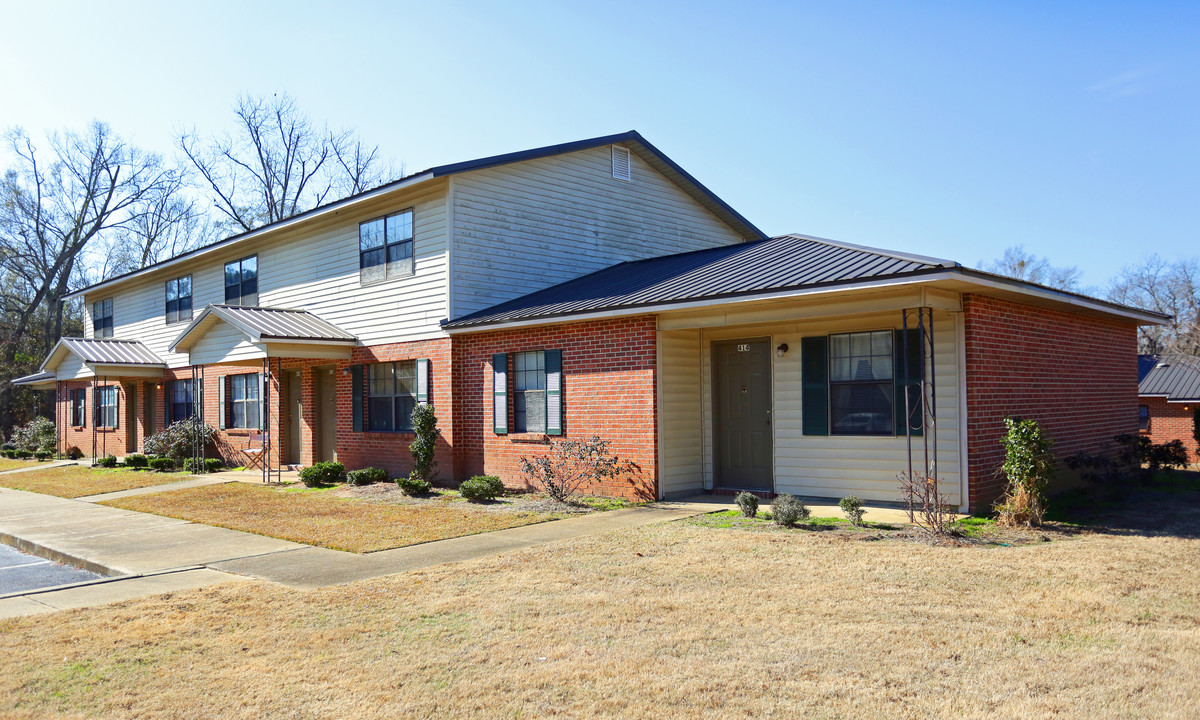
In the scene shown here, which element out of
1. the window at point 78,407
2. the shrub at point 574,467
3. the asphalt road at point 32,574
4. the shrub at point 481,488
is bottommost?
the asphalt road at point 32,574

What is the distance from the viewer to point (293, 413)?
64.9 feet

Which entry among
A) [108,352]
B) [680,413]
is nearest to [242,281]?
[108,352]

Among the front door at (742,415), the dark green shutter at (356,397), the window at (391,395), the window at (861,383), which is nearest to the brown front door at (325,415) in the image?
the dark green shutter at (356,397)

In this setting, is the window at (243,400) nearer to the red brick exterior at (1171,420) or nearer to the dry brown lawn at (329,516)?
the dry brown lawn at (329,516)

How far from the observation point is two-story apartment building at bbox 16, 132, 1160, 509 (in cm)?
1063

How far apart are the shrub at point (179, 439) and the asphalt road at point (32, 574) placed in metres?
11.8

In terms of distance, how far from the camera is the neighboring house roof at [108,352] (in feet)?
76.4

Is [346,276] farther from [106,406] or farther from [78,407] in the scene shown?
[78,407]

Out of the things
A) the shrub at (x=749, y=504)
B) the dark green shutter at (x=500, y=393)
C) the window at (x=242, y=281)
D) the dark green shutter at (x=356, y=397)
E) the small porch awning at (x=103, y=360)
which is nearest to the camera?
the shrub at (x=749, y=504)

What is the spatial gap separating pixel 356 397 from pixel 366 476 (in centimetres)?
251

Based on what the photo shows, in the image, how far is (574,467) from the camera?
13.3m

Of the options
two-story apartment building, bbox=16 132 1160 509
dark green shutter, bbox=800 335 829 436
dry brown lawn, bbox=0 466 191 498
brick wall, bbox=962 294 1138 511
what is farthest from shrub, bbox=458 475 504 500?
dry brown lawn, bbox=0 466 191 498

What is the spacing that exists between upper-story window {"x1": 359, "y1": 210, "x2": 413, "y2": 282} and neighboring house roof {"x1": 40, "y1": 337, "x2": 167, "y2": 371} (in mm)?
10410

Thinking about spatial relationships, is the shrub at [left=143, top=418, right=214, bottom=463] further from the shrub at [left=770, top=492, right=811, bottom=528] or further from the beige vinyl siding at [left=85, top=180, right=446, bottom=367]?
the shrub at [left=770, top=492, right=811, bottom=528]
